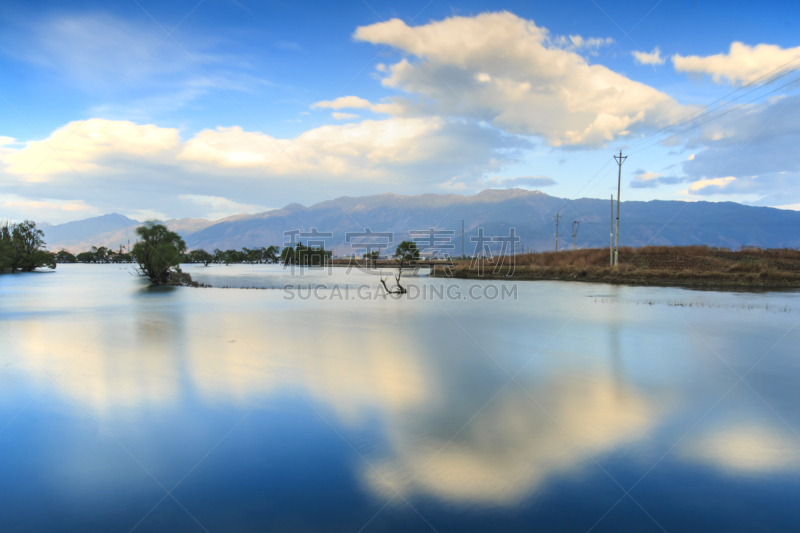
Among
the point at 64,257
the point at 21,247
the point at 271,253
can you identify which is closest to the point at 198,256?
the point at 271,253

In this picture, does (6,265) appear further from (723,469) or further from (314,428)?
(723,469)

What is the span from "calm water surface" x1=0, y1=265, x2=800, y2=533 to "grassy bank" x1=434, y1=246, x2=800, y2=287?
54.1 feet

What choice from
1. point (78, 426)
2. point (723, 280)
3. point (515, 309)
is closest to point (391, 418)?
point (78, 426)

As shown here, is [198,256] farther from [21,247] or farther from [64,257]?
[21,247]

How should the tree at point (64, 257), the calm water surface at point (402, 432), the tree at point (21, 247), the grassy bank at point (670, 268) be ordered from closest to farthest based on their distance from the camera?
the calm water surface at point (402, 432) → the grassy bank at point (670, 268) → the tree at point (21, 247) → the tree at point (64, 257)

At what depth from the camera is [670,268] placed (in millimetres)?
28812

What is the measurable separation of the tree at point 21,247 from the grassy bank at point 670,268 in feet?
159

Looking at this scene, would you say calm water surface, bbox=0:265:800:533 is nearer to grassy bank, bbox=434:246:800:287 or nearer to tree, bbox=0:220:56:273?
grassy bank, bbox=434:246:800:287

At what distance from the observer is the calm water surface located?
10.8 feet

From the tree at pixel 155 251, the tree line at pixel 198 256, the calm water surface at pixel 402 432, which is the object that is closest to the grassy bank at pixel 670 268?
the calm water surface at pixel 402 432

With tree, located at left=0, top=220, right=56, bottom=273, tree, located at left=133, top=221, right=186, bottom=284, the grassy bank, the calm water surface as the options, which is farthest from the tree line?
the calm water surface

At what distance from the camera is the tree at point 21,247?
45.6 m

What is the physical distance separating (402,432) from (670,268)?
30.6m

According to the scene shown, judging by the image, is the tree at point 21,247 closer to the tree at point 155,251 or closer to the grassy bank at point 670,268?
the tree at point 155,251
